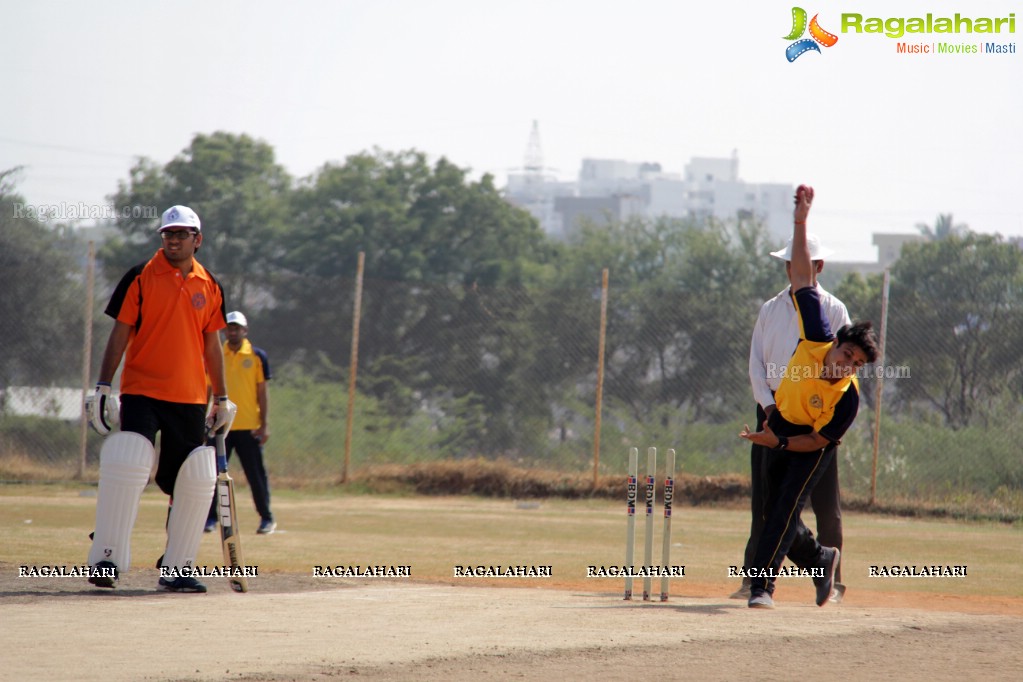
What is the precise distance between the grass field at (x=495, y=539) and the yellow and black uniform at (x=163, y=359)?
6.44 ft

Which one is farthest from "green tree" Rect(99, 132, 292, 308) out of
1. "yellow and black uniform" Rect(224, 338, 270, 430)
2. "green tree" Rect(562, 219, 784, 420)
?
"yellow and black uniform" Rect(224, 338, 270, 430)

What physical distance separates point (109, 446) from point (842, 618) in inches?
182

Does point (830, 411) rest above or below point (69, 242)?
below

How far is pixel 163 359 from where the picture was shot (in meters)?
7.88

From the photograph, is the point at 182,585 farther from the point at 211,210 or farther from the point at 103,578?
the point at 211,210

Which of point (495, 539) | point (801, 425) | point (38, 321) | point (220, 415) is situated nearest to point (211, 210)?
point (38, 321)

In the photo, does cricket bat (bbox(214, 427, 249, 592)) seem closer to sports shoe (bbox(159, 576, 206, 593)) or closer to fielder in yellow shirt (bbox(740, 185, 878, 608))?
sports shoe (bbox(159, 576, 206, 593))

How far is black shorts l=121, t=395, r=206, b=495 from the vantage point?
25.7 feet

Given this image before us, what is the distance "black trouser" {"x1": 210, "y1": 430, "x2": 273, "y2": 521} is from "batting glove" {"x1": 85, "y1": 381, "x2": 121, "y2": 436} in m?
4.42

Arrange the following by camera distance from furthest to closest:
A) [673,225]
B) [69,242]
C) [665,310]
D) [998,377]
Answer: [673,225] → [69,242] → [665,310] → [998,377]

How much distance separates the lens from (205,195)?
139 ft

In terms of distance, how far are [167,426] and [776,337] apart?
4.04 m

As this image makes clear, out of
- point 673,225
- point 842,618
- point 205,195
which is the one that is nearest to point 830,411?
point 842,618

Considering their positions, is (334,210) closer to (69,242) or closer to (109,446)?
(69,242)
